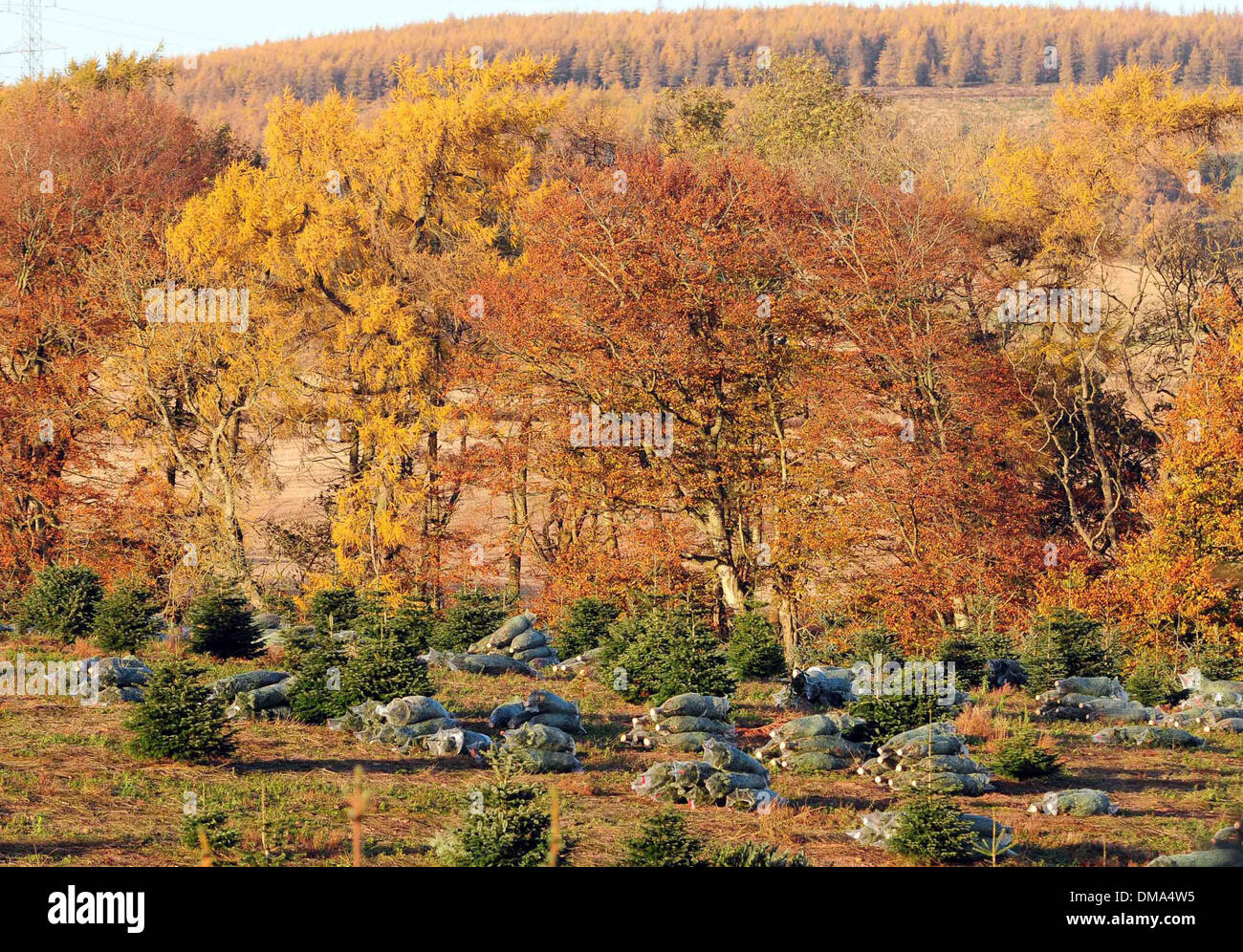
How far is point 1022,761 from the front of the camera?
14.8 m

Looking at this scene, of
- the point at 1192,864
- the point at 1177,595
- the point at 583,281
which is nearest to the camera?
the point at 1192,864

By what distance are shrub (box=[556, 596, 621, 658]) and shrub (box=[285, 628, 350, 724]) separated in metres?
7.45

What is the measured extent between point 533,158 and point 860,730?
36.6 metres

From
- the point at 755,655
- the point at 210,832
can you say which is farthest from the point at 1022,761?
the point at 210,832

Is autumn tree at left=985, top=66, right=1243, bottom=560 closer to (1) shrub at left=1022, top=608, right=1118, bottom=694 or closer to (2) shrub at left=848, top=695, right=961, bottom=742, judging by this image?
(1) shrub at left=1022, top=608, right=1118, bottom=694

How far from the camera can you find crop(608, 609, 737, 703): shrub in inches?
707

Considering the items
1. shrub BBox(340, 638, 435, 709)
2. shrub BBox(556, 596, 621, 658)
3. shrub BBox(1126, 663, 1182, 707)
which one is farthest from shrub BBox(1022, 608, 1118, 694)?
shrub BBox(340, 638, 435, 709)

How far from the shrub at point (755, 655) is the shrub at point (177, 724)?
9.82m

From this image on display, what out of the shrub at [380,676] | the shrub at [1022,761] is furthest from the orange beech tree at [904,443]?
the shrub at [380,676]

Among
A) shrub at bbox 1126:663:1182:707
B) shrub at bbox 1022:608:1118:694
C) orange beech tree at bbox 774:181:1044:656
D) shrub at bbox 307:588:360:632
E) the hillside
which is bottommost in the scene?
shrub at bbox 1126:663:1182:707

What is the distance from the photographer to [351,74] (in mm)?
154875

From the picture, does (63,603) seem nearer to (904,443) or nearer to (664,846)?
(664,846)

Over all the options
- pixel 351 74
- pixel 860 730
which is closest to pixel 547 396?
pixel 860 730
